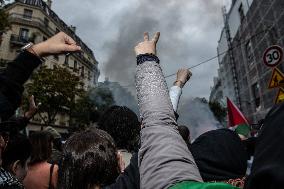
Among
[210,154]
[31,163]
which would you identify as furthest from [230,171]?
[31,163]

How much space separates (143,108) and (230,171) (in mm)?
615

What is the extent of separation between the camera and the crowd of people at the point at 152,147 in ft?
2.08

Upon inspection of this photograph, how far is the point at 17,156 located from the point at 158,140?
221 cm

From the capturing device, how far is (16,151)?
2.86 metres

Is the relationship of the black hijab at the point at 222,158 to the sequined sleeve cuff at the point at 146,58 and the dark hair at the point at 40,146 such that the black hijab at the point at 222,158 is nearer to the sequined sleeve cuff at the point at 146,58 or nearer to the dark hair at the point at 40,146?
the sequined sleeve cuff at the point at 146,58

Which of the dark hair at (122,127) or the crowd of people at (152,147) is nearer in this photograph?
the crowd of people at (152,147)

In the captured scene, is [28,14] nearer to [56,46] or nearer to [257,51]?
[257,51]

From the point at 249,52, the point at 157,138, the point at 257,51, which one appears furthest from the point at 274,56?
the point at 249,52

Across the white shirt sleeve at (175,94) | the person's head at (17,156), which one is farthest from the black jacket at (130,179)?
the person's head at (17,156)

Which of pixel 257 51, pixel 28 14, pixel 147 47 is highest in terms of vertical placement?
pixel 28 14

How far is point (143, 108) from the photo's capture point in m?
1.12

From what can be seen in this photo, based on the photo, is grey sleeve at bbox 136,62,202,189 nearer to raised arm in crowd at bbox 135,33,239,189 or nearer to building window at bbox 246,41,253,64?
raised arm in crowd at bbox 135,33,239,189

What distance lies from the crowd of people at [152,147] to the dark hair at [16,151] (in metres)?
0.40

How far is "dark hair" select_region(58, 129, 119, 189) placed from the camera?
1643 mm
